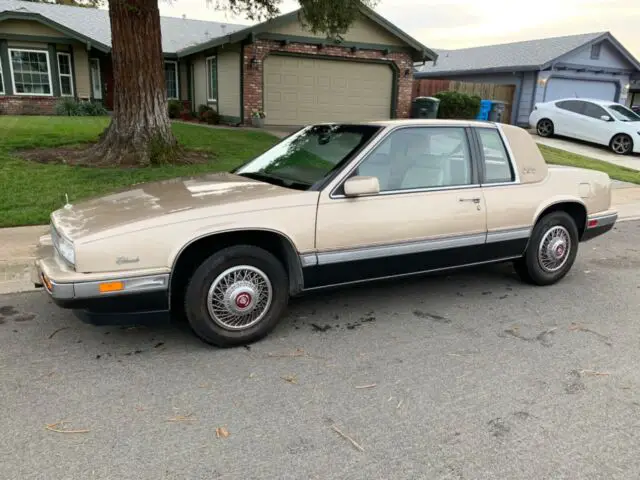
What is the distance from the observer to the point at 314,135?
4938 mm

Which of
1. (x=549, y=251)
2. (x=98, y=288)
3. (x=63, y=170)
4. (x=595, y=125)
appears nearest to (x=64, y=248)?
(x=98, y=288)

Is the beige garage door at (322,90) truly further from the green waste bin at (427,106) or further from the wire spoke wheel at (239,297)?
the wire spoke wheel at (239,297)

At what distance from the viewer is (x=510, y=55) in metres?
26.6

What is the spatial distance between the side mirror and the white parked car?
16.5 metres

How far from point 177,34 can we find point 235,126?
29.3ft

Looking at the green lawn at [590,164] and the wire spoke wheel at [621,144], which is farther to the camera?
the wire spoke wheel at [621,144]

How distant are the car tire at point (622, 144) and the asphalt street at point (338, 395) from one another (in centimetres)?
1493

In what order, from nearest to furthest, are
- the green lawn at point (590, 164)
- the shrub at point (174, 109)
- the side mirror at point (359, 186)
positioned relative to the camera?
1. the side mirror at point (359, 186)
2. the green lawn at point (590, 164)
3. the shrub at point (174, 109)

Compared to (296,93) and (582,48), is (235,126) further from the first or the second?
(582,48)

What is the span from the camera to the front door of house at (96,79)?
22344 millimetres

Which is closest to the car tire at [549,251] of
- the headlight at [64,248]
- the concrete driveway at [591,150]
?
Answer: the headlight at [64,248]

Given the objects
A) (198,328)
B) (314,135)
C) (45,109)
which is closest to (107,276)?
(198,328)

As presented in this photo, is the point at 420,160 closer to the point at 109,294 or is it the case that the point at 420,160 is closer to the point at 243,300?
the point at 243,300

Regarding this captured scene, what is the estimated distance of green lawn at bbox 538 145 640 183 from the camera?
43.0ft
